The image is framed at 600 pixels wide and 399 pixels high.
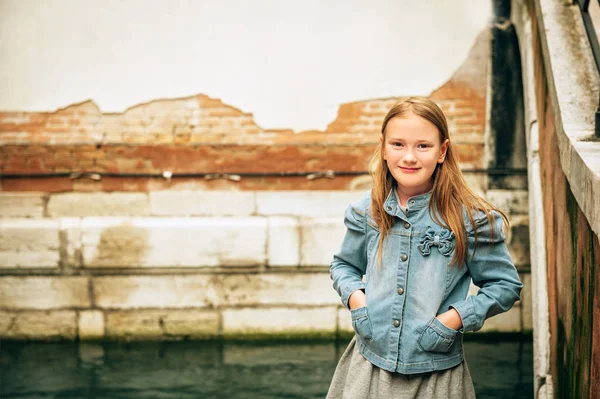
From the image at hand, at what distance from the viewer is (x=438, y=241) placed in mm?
2148

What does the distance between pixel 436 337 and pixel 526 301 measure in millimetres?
3632

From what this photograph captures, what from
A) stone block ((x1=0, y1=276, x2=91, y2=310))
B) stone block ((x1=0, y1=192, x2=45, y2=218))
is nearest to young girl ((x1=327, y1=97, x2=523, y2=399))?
stone block ((x1=0, y1=276, x2=91, y2=310))

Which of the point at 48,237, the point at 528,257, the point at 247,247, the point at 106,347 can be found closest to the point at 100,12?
the point at 48,237

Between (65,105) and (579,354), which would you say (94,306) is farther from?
(579,354)

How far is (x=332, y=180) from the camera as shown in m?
5.64

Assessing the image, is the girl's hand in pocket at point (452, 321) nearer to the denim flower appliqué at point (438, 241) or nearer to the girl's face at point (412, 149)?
the denim flower appliqué at point (438, 241)

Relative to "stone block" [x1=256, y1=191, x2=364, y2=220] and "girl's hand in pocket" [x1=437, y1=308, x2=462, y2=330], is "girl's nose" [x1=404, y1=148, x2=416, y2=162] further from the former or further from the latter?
"stone block" [x1=256, y1=191, x2=364, y2=220]

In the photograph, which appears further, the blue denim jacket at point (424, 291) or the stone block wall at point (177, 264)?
the stone block wall at point (177, 264)

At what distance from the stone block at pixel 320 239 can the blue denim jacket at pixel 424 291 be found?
3.17 m

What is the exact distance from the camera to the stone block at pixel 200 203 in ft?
18.4

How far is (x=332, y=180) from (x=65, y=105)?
2.22 m

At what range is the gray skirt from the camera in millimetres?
2143

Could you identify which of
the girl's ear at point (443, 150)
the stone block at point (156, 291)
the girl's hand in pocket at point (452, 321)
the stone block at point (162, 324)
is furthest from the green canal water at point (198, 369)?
the girl's ear at point (443, 150)

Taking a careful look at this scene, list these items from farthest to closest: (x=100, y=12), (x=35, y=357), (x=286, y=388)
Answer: (x=100, y=12)
(x=35, y=357)
(x=286, y=388)
